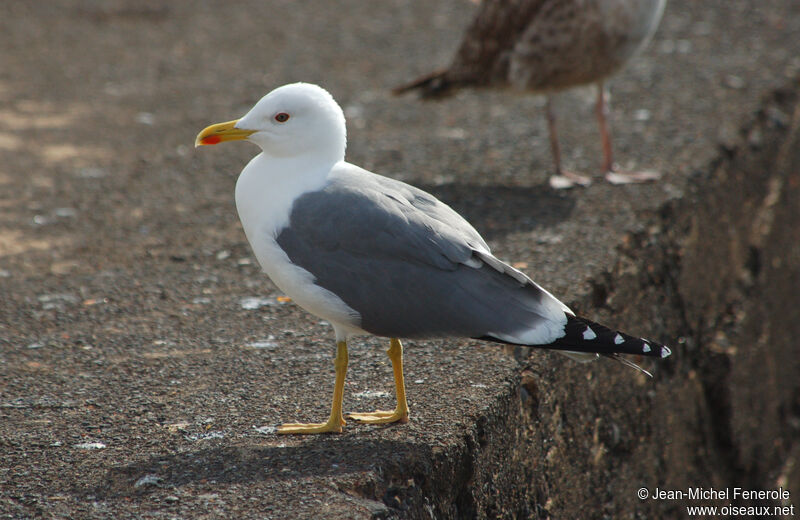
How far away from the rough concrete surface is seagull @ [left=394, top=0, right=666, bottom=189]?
0.35m

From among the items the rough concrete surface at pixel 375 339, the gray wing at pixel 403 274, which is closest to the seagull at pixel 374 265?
the gray wing at pixel 403 274

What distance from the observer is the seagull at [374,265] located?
3107 millimetres

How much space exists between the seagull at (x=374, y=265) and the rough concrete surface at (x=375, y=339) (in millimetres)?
463

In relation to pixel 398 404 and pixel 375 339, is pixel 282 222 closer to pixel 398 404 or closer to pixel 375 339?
pixel 398 404

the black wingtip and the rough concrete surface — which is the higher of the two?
the black wingtip

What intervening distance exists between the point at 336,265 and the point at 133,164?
148 inches

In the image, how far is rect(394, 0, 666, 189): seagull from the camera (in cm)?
596

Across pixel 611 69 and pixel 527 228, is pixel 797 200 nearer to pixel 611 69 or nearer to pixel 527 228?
pixel 611 69

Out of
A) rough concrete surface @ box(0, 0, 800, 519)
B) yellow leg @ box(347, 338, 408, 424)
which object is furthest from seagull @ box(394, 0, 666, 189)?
yellow leg @ box(347, 338, 408, 424)

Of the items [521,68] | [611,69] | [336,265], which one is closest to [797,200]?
[611,69]

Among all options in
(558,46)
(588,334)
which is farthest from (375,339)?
(558,46)

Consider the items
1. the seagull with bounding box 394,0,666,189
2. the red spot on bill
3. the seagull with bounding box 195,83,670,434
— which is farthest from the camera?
the seagull with bounding box 394,0,666,189

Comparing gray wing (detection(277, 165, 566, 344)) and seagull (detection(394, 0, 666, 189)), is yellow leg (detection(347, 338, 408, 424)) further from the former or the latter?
seagull (detection(394, 0, 666, 189))

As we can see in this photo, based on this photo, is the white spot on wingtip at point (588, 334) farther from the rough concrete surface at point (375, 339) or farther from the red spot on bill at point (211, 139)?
the red spot on bill at point (211, 139)
